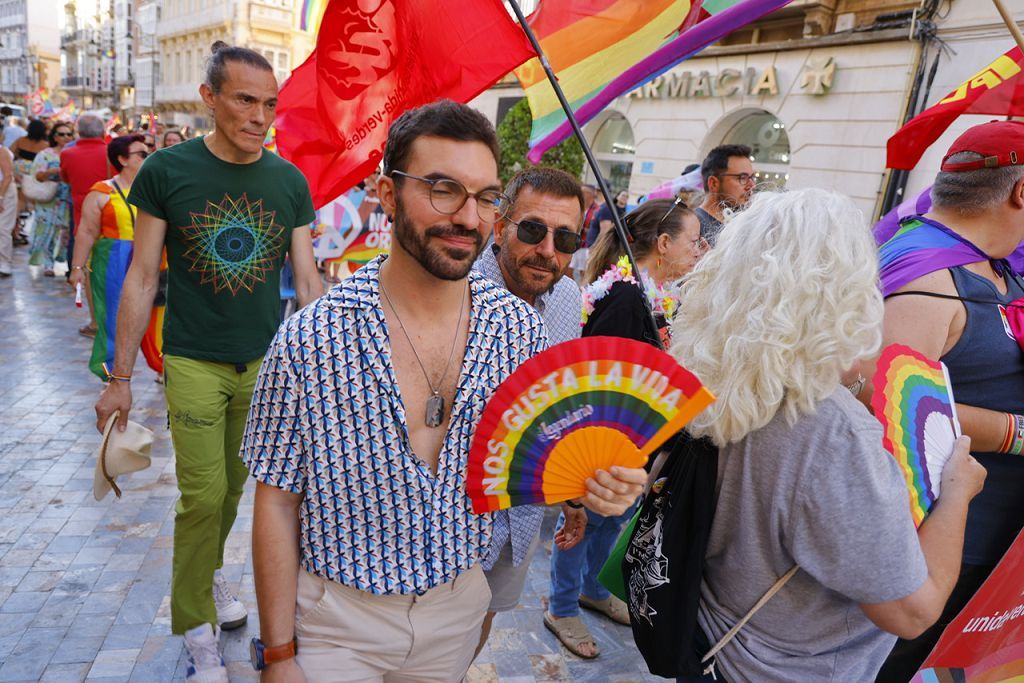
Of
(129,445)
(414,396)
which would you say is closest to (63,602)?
(129,445)

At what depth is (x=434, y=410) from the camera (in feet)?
5.39

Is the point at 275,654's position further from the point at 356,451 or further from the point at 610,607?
the point at 610,607

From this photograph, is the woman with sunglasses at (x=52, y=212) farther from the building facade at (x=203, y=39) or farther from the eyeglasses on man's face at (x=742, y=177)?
the building facade at (x=203, y=39)

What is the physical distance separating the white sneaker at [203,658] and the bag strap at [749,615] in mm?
2048

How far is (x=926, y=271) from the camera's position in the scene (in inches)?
83.7

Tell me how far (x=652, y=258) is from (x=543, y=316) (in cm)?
99

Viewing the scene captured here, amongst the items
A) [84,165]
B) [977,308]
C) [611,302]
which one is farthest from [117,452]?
[84,165]

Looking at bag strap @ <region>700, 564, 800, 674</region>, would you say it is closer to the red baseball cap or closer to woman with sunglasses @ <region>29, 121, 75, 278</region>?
the red baseball cap

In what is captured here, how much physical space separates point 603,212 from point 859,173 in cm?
596

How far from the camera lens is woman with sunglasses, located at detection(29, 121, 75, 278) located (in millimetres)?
9414

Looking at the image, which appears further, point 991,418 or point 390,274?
point 991,418

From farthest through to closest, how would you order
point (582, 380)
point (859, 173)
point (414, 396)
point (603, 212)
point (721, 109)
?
point (721, 109) → point (859, 173) → point (603, 212) → point (414, 396) → point (582, 380)

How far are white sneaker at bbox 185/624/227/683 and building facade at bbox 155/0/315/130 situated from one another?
133 feet

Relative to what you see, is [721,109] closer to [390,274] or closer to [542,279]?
[542,279]
